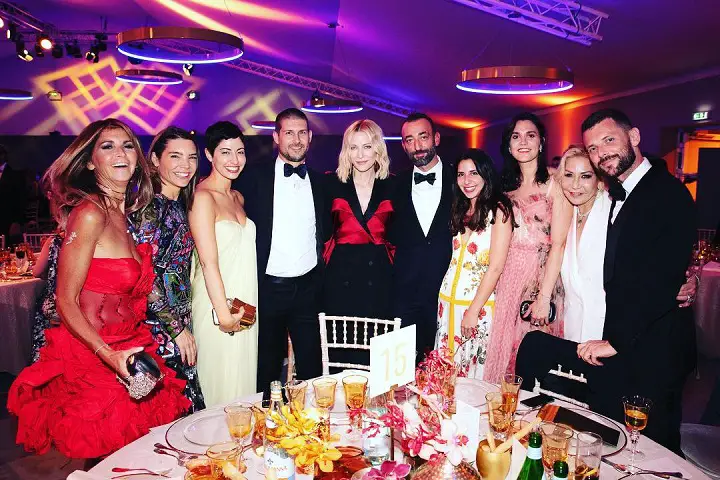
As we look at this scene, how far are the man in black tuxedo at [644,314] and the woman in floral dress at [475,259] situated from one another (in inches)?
23.5

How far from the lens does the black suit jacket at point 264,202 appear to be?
10.9 ft

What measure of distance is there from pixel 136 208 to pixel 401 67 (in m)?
9.74

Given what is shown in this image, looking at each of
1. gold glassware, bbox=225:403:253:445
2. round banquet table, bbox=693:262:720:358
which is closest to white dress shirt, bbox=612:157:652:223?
gold glassware, bbox=225:403:253:445

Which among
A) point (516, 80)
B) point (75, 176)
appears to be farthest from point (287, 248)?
point (516, 80)

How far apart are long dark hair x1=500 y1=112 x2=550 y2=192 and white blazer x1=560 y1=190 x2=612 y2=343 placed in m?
0.44

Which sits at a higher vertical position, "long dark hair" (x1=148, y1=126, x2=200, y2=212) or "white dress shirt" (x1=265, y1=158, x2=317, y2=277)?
"long dark hair" (x1=148, y1=126, x2=200, y2=212)

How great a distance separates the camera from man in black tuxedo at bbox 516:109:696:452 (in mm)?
2424

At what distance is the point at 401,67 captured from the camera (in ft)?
37.8

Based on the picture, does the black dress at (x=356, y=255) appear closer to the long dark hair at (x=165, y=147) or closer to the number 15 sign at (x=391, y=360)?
the long dark hair at (x=165, y=147)

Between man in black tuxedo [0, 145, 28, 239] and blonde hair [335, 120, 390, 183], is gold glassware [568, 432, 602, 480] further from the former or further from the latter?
man in black tuxedo [0, 145, 28, 239]

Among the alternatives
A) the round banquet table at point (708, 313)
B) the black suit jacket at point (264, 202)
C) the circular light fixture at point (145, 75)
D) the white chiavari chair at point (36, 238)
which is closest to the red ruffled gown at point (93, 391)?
the black suit jacket at point (264, 202)

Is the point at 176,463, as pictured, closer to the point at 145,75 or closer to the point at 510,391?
the point at 510,391

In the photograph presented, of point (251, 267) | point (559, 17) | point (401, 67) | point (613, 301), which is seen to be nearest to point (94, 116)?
point (401, 67)

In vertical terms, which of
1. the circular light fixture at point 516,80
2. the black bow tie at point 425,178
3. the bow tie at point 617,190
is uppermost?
the circular light fixture at point 516,80
